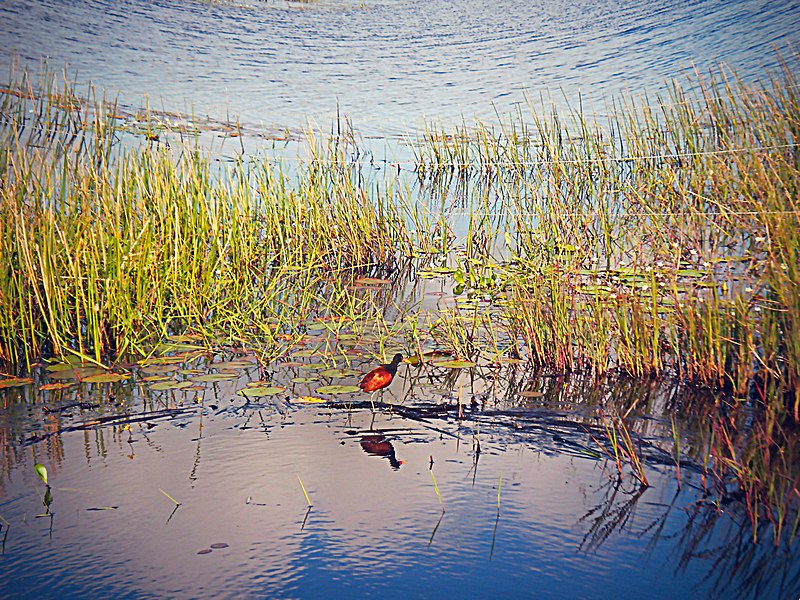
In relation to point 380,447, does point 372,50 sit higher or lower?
higher

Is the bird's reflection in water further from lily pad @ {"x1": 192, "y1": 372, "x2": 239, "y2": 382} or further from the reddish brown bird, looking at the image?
lily pad @ {"x1": 192, "y1": 372, "x2": 239, "y2": 382}

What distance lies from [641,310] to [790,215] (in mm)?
525

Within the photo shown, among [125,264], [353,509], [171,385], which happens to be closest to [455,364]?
[171,385]

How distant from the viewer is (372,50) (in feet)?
30.0

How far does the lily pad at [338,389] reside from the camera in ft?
7.02

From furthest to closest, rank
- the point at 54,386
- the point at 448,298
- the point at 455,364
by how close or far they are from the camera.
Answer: the point at 448,298, the point at 455,364, the point at 54,386

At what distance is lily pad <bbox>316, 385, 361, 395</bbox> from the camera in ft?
7.02

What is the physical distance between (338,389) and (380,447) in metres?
0.36

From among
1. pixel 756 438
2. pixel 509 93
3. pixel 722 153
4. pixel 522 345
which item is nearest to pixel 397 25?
pixel 509 93

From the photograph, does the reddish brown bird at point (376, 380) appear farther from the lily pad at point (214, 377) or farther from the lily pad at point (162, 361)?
the lily pad at point (162, 361)

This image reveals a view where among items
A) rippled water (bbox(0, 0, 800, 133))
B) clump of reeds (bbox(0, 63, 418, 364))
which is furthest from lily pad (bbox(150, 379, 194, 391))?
rippled water (bbox(0, 0, 800, 133))

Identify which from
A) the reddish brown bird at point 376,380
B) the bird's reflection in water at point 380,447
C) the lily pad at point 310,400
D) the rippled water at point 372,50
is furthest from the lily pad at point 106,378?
the rippled water at point 372,50

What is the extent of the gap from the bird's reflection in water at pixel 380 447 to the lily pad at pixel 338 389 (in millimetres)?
267

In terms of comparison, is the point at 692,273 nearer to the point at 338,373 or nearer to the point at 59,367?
the point at 338,373
